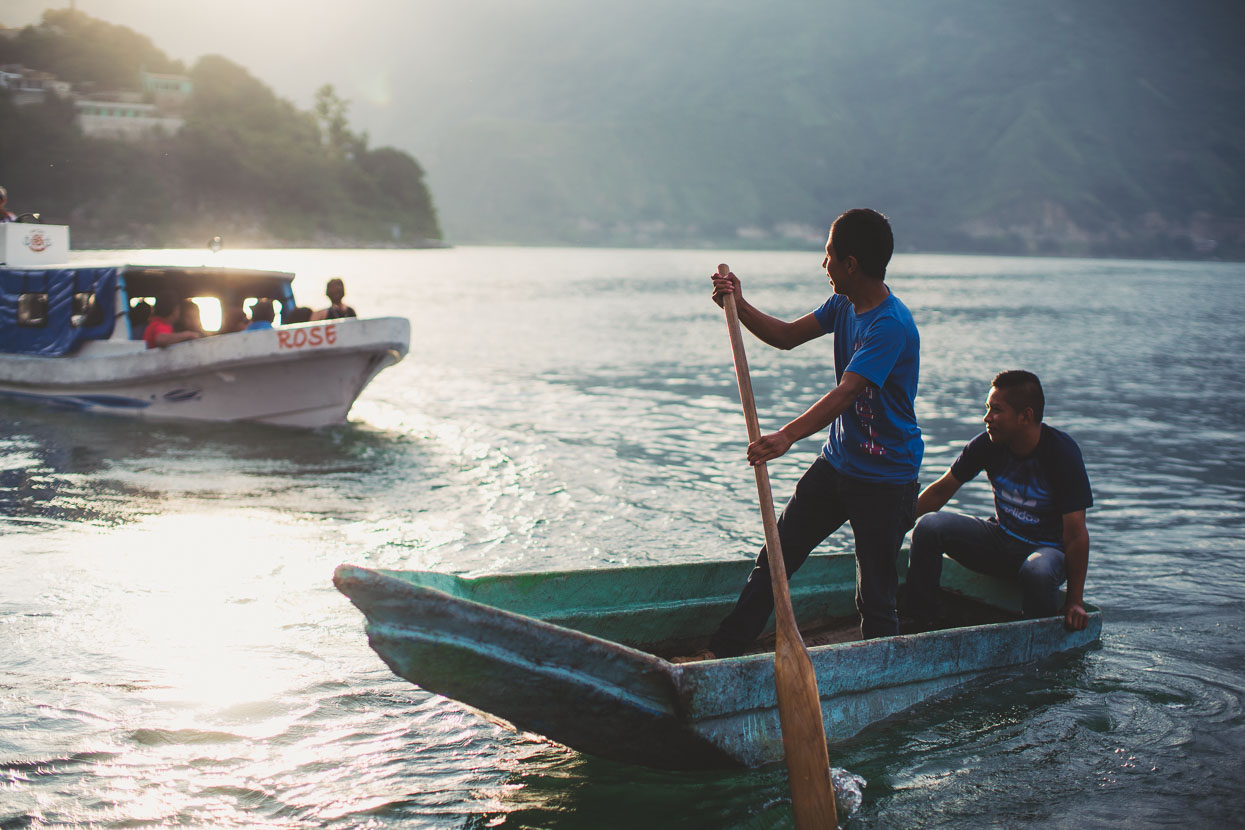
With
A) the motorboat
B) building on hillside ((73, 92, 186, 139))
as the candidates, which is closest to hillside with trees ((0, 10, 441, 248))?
building on hillside ((73, 92, 186, 139))

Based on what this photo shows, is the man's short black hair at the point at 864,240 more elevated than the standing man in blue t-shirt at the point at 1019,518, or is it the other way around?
the man's short black hair at the point at 864,240

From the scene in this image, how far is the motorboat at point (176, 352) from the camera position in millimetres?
12523

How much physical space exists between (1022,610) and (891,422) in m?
2.24

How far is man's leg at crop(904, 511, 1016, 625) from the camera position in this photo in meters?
5.73

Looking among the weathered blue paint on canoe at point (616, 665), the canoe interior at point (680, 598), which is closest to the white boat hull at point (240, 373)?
the canoe interior at point (680, 598)

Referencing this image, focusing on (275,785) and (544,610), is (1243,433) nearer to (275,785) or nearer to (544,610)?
(544,610)

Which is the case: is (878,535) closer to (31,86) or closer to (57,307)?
(57,307)

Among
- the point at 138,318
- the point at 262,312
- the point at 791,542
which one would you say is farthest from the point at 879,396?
the point at 138,318

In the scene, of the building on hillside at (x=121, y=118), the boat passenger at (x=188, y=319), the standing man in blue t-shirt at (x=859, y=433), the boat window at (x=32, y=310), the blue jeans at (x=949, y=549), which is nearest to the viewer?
the standing man in blue t-shirt at (x=859, y=433)

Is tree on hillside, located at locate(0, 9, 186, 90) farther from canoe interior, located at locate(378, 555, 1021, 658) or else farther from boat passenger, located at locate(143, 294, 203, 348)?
canoe interior, located at locate(378, 555, 1021, 658)

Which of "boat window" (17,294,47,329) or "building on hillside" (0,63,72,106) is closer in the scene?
"boat window" (17,294,47,329)

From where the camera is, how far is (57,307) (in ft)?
45.7

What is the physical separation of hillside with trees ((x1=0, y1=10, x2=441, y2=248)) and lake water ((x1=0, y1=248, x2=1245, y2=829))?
90.7 metres

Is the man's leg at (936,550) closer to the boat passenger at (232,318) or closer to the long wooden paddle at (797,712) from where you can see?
the long wooden paddle at (797,712)
